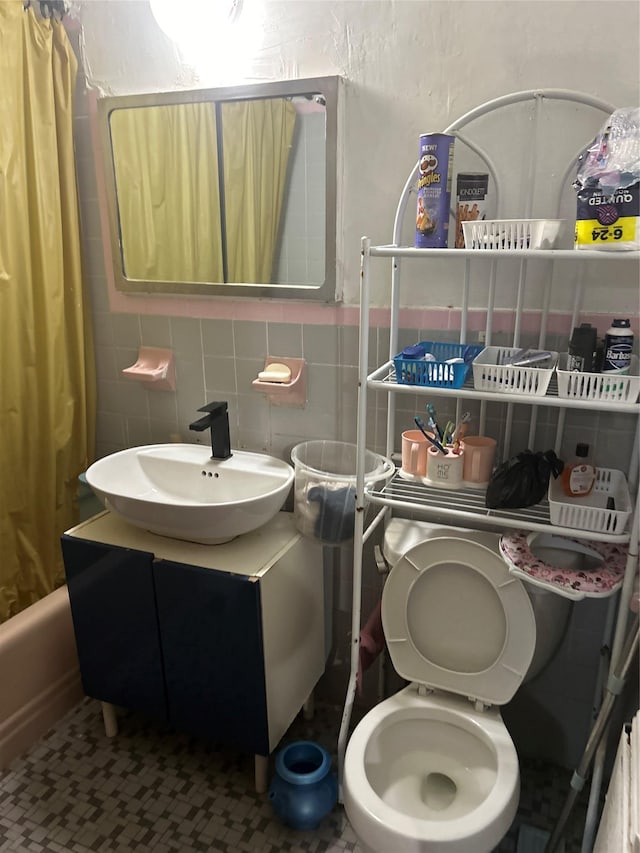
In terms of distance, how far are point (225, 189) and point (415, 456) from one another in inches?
37.1

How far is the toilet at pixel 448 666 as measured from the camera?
59.6 inches

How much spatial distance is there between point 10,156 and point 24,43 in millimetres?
309

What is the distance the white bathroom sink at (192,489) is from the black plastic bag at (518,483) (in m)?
0.53

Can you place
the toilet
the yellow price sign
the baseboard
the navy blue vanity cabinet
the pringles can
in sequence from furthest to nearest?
the baseboard, the navy blue vanity cabinet, the toilet, the pringles can, the yellow price sign

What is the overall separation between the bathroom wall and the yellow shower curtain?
0.08 metres

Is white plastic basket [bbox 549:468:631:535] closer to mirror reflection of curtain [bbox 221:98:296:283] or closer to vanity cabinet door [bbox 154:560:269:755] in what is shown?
vanity cabinet door [bbox 154:560:269:755]

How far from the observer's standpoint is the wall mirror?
5.59 feet

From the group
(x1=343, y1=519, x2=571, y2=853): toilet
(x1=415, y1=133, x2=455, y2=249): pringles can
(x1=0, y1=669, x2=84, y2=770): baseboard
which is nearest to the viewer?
(x1=415, y1=133, x2=455, y2=249): pringles can

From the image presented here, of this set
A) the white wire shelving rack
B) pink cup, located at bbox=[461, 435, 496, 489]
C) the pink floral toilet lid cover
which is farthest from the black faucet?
the pink floral toilet lid cover

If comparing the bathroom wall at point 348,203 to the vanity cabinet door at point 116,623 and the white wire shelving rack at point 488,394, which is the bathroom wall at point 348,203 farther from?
the vanity cabinet door at point 116,623

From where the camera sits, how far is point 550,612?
158cm

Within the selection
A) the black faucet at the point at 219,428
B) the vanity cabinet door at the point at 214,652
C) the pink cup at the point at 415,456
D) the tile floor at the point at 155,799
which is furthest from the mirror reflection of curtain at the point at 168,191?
the tile floor at the point at 155,799

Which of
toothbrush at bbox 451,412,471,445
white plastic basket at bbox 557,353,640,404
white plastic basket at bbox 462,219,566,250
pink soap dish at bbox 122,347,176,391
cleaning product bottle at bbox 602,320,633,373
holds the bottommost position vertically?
toothbrush at bbox 451,412,471,445

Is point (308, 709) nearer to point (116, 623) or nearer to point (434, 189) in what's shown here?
point (116, 623)
